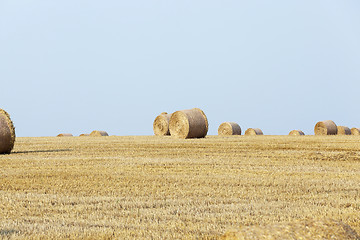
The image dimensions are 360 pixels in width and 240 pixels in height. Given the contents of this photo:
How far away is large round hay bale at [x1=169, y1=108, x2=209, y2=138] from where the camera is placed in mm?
22766

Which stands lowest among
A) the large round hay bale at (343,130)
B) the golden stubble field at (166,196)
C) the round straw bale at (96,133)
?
the golden stubble field at (166,196)

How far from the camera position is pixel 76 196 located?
698cm

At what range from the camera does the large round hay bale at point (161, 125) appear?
2855cm

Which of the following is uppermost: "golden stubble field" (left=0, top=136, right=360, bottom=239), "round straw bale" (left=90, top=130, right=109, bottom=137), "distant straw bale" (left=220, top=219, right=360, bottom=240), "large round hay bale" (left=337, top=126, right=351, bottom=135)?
"large round hay bale" (left=337, top=126, right=351, bottom=135)

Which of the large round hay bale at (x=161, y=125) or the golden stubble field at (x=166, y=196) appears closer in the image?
the golden stubble field at (x=166, y=196)

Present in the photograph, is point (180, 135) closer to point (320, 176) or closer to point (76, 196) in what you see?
point (320, 176)

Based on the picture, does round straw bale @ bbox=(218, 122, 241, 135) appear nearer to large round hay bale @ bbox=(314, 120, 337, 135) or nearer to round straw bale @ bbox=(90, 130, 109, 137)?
large round hay bale @ bbox=(314, 120, 337, 135)

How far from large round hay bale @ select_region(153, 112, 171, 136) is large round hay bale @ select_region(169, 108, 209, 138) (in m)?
4.96

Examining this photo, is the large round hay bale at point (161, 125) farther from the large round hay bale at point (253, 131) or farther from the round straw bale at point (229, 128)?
the large round hay bale at point (253, 131)

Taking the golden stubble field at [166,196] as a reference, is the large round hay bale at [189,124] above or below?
above

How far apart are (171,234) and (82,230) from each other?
94cm

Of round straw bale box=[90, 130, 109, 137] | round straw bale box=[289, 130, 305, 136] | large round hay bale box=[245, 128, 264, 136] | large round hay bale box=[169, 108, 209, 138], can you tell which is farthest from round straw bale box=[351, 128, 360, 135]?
round straw bale box=[90, 130, 109, 137]

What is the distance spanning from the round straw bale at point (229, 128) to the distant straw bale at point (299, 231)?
93.9 feet

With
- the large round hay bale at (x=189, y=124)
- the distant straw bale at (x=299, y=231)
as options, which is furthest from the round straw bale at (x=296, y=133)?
the distant straw bale at (x=299, y=231)
